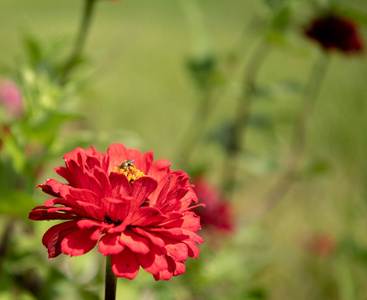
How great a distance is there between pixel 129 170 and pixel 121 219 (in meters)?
0.08

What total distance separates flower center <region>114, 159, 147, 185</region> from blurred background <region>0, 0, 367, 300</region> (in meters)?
0.15

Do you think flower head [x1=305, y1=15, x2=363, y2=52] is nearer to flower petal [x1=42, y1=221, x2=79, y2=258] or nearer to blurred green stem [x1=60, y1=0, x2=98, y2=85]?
blurred green stem [x1=60, y1=0, x2=98, y2=85]

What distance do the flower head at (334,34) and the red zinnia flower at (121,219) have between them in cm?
62

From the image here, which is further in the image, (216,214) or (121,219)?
(216,214)

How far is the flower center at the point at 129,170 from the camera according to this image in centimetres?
41

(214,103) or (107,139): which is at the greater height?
(107,139)

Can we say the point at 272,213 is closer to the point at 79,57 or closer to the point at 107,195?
the point at 79,57

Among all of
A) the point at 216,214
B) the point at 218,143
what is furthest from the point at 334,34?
the point at 216,214

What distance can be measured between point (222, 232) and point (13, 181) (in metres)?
0.45

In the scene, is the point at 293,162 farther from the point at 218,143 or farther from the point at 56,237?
the point at 56,237

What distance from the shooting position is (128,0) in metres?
3.80

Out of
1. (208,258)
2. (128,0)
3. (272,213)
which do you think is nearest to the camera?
(208,258)

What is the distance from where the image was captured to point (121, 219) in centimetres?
35

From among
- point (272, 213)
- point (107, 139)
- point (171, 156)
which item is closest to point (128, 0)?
point (171, 156)
